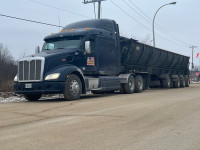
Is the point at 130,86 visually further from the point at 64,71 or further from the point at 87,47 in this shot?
the point at 64,71

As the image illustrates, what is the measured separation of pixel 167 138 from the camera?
4.32 meters

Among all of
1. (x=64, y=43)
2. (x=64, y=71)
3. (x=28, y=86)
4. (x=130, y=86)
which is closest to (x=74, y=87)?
(x=64, y=71)

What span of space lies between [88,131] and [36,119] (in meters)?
1.70

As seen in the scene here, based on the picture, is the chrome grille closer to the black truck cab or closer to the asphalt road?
the black truck cab

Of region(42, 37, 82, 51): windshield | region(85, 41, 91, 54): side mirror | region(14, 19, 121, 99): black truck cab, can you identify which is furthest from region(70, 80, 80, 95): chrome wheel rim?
region(42, 37, 82, 51): windshield

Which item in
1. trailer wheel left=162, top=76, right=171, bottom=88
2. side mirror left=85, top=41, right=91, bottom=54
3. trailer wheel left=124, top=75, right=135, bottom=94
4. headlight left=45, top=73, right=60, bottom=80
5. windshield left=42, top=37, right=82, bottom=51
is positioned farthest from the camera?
trailer wheel left=162, top=76, right=171, bottom=88

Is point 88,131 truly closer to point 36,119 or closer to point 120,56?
point 36,119

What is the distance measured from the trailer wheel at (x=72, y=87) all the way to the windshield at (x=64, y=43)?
1.50m

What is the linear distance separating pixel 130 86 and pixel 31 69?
256 inches

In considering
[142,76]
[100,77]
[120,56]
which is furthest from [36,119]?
[142,76]

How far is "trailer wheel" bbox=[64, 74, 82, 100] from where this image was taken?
10308mm

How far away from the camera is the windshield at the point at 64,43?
11476 millimetres

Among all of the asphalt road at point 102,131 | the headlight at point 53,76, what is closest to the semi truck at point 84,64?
the headlight at point 53,76

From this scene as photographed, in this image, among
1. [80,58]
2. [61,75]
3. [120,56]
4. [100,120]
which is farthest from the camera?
[120,56]
